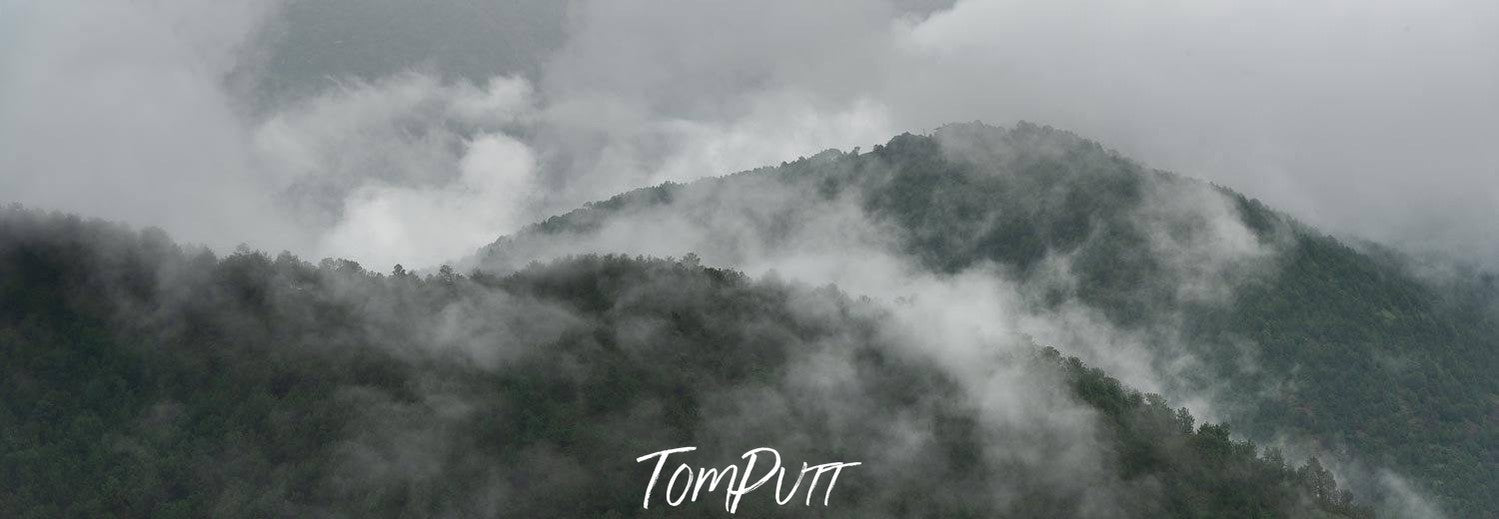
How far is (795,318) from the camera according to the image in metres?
168

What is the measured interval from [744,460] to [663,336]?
918 inches

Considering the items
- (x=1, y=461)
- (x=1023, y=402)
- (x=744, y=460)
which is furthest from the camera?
(x=1023, y=402)

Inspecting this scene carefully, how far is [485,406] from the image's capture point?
14650cm

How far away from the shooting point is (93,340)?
143875mm

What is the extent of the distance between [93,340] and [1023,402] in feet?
321

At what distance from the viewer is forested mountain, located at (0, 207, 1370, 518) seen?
13438 centimetres

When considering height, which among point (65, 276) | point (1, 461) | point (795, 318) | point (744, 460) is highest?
point (795, 318)

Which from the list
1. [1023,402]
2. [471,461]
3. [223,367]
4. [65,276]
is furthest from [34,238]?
[1023,402]

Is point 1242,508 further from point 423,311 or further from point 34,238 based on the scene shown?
point 34,238

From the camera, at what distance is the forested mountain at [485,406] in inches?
5290

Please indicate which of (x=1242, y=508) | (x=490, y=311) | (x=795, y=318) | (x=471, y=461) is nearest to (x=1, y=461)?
(x=471, y=461)

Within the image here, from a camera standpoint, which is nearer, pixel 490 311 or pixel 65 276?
pixel 65 276

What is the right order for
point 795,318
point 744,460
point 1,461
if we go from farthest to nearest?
1. point 795,318
2. point 744,460
3. point 1,461

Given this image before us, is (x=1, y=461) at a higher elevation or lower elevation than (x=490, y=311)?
lower
